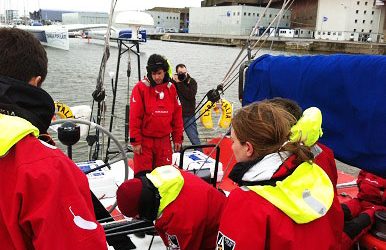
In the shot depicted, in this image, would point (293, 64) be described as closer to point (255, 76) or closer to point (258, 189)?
point (255, 76)

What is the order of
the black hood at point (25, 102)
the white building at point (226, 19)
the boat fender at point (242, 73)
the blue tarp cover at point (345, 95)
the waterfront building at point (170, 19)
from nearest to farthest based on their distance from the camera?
the black hood at point (25, 102), the blue tarp cover at point (345, 95), the boat fender at point (242, 73), the white building at point (226, 19), the waterfront building at point (170, 19)

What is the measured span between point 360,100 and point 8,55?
1.88 meters

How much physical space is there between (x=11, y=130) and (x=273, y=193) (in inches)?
33.1

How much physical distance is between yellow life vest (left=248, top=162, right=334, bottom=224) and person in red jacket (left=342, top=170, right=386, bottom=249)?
1071 millimetres

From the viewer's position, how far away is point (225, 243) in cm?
138

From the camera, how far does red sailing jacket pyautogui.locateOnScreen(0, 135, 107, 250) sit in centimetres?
104

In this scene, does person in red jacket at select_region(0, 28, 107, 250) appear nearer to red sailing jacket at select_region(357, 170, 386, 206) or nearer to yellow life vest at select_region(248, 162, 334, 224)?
yellow life vest at select_region(248, 162, 334, 224)

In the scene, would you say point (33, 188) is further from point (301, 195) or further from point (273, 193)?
point (301, 195)

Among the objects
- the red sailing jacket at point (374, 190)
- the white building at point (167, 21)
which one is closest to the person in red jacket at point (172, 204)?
the red sailing jacket at point (374, 190)

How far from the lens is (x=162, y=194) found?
1.60 metres

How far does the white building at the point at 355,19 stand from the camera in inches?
2211

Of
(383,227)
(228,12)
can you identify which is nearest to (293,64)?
(383,227)

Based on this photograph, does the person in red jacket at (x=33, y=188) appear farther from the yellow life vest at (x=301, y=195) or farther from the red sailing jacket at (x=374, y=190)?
the red sailing jacket at (x=374, y=190)

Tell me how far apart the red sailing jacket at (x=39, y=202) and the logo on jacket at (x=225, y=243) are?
1.54ft
